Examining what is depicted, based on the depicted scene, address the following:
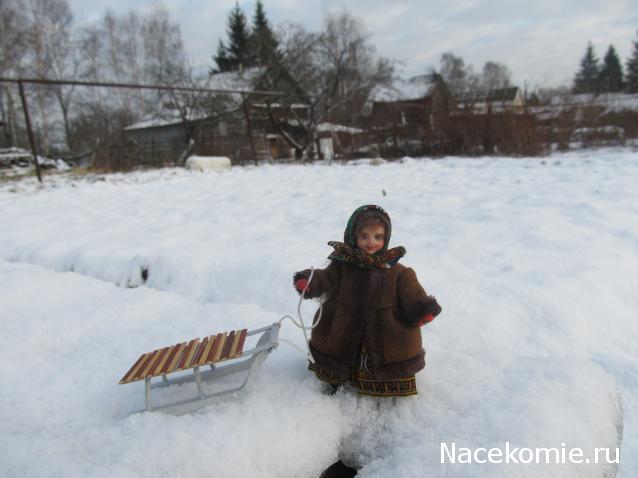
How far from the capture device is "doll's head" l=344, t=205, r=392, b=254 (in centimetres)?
190

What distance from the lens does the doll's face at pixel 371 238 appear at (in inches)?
75.0

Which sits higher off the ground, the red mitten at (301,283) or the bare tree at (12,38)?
the bare tree at (12,38)

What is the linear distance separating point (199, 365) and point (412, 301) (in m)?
0.92

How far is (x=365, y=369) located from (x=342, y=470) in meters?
0.42

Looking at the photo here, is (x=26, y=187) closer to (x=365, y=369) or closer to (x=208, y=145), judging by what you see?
(x=208, y=145)

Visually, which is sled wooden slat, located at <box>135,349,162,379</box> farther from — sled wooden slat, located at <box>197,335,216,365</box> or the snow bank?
the snow bank

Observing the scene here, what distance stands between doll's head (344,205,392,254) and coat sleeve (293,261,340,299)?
16cm

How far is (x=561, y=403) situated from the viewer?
179 cm

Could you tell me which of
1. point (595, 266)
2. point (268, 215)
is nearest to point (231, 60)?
point (268, 215)

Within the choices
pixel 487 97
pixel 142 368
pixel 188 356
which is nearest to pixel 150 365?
pixel 142 368

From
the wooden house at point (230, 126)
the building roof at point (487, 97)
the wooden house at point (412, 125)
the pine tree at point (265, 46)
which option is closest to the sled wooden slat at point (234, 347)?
the wooden house at point (412, 125)

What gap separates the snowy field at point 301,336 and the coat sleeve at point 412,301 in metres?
0.41

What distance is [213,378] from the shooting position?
6.94 ft

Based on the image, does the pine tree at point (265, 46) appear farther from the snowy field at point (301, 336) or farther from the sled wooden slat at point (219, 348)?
the sled wooden slat at point (219, 348)
